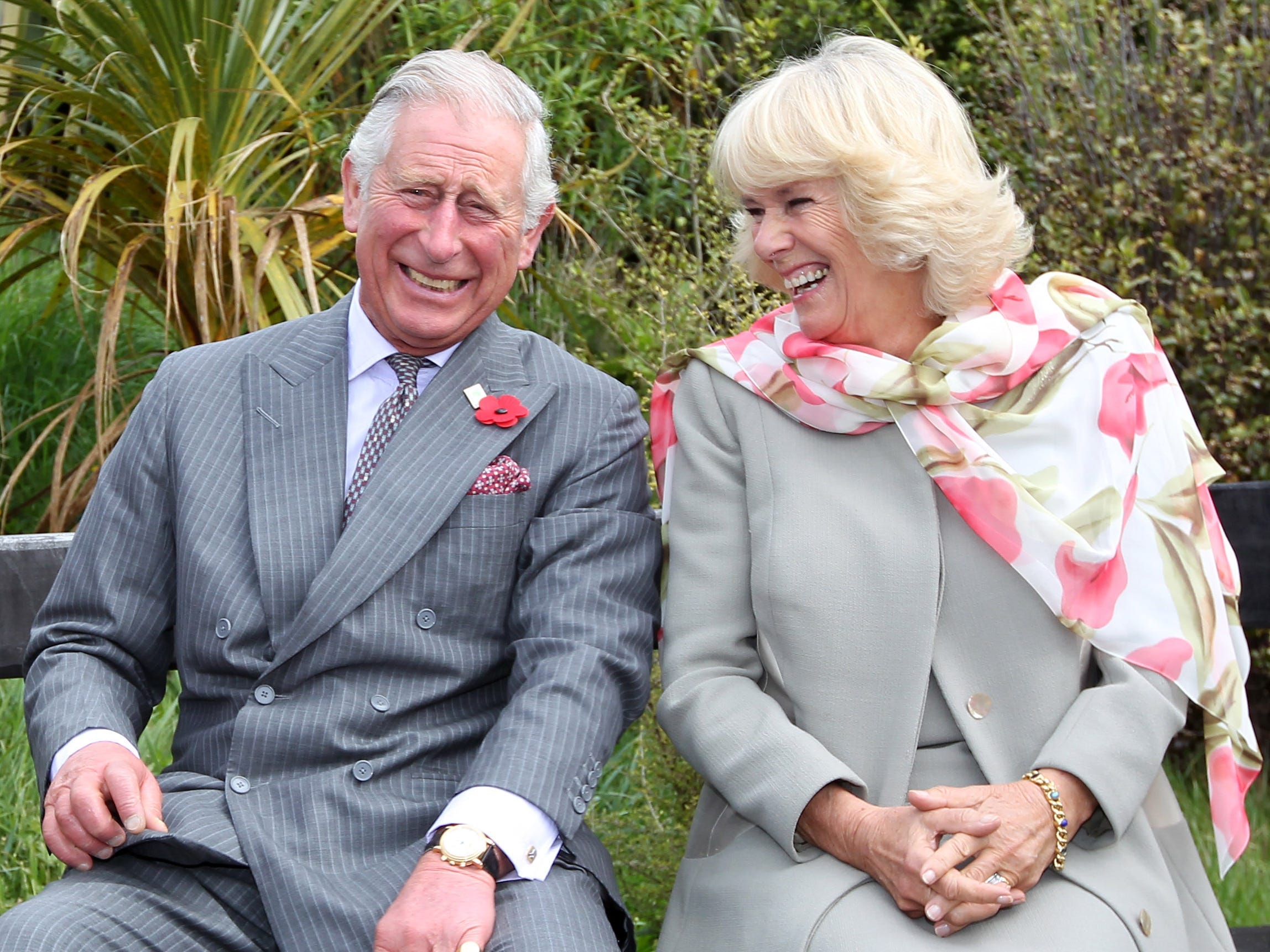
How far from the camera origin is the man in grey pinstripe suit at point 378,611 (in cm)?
219

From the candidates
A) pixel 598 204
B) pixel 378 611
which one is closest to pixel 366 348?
pixel 378 611

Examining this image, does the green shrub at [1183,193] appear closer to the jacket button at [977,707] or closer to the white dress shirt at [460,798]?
the jacket button at [977,707]

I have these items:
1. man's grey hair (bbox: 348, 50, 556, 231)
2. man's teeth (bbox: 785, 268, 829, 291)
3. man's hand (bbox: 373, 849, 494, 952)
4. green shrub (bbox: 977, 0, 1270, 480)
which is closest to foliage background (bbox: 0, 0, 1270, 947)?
green shrub (bbox: 977, 0, 1270, 480)

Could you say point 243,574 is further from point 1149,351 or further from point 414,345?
point 1149,351

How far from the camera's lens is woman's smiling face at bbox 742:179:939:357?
8.35 feet

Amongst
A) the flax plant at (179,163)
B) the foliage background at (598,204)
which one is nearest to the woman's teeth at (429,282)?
the foliage background at (598,204)

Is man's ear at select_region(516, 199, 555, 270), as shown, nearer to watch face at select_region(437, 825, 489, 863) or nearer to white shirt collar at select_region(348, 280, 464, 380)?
white shirt collar at select_region(348, 280, 464, 380)

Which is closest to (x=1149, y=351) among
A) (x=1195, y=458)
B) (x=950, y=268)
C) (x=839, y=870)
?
(x=1195, y=458)

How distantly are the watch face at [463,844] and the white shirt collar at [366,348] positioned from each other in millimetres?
815

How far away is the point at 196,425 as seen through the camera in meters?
2.47

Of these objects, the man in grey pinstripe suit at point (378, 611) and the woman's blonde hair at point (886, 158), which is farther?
the woman's blonde hair at point (886, 158)

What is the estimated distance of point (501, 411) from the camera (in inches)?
98.1

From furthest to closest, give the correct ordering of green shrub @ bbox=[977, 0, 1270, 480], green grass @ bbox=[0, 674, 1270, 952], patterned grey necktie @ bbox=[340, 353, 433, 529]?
green shrub @ bbox=[977, 0, 1270, 480], green grass @ bbox=[0, 674, 1270, 952], patterned grey necktie @ bbox=[340, 353, 433, 529]

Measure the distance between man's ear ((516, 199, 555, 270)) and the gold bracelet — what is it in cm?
122
